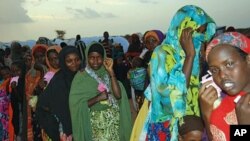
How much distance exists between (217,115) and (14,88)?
5.62 m

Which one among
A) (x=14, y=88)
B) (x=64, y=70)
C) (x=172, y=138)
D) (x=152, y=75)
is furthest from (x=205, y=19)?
(x=14, y=88)

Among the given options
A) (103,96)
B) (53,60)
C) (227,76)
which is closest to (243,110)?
(227,76)

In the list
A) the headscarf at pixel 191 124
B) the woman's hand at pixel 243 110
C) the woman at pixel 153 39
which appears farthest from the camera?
the woman at pixel 153 39

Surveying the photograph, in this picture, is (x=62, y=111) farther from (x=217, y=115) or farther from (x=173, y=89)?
(x=217, y=115)

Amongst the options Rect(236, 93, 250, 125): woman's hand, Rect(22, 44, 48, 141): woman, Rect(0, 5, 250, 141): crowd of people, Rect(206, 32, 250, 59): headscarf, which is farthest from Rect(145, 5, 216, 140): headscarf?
Rect(22, 44, 48, 141): woman

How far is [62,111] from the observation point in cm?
530

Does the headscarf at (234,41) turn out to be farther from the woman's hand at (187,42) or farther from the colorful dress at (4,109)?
the colorful dress at (4,109)

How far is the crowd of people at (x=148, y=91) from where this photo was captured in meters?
2.53

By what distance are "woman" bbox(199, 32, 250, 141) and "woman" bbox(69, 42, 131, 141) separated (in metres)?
2.41

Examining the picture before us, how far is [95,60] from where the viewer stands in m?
5.17

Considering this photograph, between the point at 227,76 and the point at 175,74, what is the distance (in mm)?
956

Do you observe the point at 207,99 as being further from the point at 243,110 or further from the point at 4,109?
the point at 4,109

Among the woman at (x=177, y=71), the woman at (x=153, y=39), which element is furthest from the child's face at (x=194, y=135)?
the woman at (x=153, y=39)

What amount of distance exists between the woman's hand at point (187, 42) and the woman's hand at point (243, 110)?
1094 millimetres
